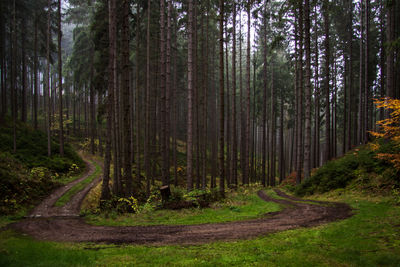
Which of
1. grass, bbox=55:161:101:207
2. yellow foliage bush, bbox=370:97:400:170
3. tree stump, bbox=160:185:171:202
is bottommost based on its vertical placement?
grass, bbox=55:161:101:207

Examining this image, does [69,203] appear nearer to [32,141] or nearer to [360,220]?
[32,141]

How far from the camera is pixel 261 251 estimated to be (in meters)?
5.30

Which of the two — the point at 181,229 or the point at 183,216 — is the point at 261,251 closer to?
the point at 181,229

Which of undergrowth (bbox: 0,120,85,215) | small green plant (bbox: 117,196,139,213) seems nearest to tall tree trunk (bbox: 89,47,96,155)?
undergrowth (bbox: 0,120,85,215)

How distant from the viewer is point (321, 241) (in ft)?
18.8

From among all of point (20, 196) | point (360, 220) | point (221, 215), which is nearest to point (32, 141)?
point (20, 196)

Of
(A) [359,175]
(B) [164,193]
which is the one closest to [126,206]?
(B) [164,193]

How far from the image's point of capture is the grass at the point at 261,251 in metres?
4.69

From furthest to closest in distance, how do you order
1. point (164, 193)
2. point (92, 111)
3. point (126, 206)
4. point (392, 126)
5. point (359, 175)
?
1. point (92, 111)
2. point (359, 175)
3. point (164, 193)
4. point (126, 206)
5. point (392, 126)

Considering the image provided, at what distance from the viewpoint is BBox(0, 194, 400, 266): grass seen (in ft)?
15.4

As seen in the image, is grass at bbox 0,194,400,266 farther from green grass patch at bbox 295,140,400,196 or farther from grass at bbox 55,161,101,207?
grass at bbox 55,161,101,207

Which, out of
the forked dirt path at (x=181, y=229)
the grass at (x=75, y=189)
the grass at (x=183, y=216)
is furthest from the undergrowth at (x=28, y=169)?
the grass at (x=183, y=216)

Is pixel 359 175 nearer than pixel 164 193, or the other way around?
pixel 164 193

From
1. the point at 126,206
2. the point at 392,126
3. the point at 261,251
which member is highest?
the point at 392,126
